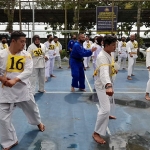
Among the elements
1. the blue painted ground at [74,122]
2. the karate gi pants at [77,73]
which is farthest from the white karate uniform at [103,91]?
the karate gi pants at [77,73]

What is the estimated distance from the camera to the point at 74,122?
16.7 feet

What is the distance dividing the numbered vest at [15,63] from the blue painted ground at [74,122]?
1179 millimetres

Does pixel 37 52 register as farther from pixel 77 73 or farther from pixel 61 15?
pixel 61 15

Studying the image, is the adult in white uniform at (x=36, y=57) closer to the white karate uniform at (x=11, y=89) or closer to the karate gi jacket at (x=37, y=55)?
the karate gi jacket at (x=37, y=55)

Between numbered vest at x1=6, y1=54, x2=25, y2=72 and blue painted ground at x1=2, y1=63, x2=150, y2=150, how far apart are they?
3.87 feet

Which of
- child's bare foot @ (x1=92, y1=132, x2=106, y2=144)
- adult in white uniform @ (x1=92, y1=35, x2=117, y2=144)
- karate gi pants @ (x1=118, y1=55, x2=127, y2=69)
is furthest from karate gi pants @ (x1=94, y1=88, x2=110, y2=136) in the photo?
karate gi pants @ (x1=118, y1=55, x2=127, y2=69)

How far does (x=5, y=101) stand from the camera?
369 centimetres

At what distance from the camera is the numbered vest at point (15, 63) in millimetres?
3686

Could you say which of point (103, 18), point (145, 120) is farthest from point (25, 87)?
point (103, 18)

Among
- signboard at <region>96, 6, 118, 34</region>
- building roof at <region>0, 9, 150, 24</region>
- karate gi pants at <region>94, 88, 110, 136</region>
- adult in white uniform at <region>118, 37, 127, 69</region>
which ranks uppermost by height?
building roof at <region>0, 9, 150, 24</region>

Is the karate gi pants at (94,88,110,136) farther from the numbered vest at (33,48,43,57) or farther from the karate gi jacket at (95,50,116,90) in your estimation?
the numbered vest at (33,48,43,57)

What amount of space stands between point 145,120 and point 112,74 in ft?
5.29

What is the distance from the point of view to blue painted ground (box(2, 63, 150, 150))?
4.10 m

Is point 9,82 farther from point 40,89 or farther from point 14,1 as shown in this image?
point 14,1
